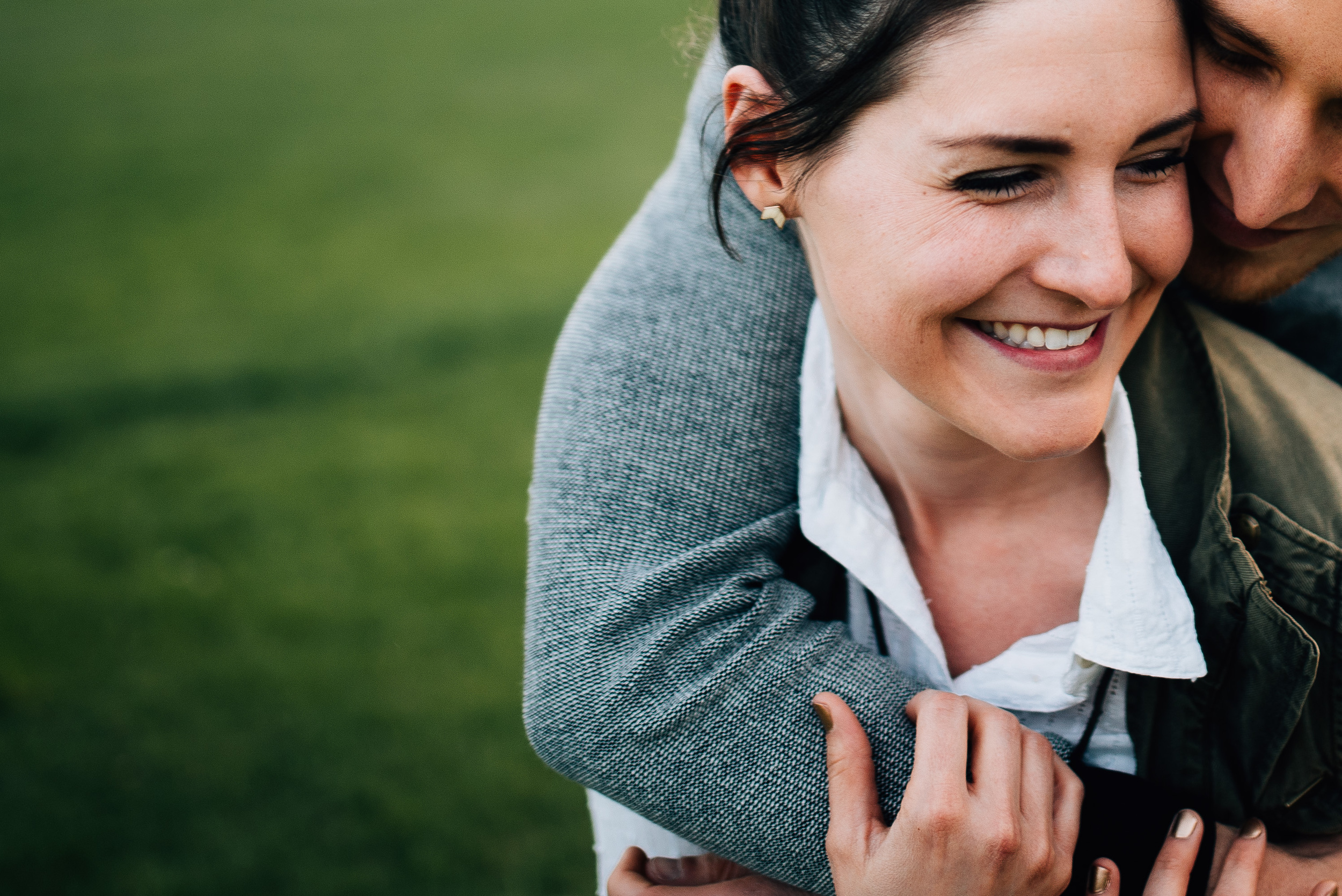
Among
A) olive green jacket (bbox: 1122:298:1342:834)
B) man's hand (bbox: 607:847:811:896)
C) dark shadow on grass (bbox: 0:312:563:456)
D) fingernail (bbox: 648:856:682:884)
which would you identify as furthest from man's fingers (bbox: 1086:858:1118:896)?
dark shadow on grass (bbox: 0:312:563:456)

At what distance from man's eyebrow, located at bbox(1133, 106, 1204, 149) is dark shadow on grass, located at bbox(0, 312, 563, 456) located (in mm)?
6535

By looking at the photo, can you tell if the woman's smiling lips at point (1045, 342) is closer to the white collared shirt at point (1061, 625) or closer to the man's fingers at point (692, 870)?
the white collared shirt at point (1061, 625)

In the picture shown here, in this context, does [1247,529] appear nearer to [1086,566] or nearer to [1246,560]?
[1246,560]

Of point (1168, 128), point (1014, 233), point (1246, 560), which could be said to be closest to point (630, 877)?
point (1246, 560)

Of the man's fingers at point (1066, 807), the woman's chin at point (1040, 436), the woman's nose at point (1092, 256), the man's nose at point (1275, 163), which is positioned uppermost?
the man's nose at point (1275, 163)

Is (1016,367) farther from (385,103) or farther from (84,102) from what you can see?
(84,102)

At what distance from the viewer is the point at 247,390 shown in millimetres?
7715

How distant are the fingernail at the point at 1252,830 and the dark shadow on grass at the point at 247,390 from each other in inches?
255

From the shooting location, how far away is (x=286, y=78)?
50.2 ft

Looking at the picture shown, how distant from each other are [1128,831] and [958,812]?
35cm

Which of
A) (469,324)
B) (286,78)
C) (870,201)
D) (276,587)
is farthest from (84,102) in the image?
(870,201)

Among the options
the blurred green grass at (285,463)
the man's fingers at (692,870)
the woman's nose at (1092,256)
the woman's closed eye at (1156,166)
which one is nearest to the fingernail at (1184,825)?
the man's fingers at (692,870)

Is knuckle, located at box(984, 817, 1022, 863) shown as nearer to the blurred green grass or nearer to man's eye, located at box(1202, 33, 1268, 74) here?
man's eye, located at box(1202, 33, 1268, 74)

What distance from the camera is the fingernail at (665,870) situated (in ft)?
7.07
